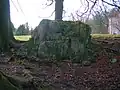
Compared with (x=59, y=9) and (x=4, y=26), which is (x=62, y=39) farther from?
(x=59, y=9)

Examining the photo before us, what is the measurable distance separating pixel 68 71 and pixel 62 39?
2.58m

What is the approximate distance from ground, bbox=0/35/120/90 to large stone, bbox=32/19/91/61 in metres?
0.53

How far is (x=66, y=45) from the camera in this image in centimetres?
1288

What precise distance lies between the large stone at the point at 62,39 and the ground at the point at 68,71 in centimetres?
53

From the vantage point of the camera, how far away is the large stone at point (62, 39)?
504 inches

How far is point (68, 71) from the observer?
35.3 feet

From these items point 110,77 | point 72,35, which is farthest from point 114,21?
point 110,77

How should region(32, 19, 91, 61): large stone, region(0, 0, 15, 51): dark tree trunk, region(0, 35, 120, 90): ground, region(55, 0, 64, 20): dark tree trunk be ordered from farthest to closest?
region(55, 0, 64, 20): dark tree trunk, region(0, 0, 15, 51): dark tree trunk, region(32, 19, 91, 61): large stone, region(0, 35, 120, 90): ground

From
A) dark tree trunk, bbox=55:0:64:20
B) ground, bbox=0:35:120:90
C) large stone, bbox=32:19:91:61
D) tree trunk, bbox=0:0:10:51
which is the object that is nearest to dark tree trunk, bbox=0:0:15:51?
tree trunk, bbox=0:0:10:51

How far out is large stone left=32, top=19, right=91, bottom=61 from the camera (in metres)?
12.8

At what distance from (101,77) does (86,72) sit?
0.91 meters

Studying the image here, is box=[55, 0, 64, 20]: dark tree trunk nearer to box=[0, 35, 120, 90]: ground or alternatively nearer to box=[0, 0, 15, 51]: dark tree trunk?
box=[0, 35, 120, 90]: ground

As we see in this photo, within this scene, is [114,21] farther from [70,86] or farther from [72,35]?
[70,86]

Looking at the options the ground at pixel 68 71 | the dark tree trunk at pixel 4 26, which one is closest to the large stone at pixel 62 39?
the ground at pixel 68 71
